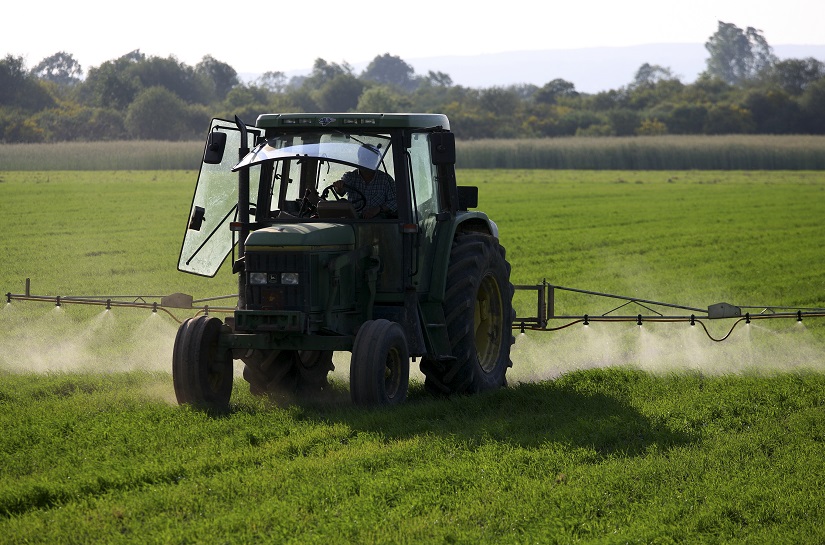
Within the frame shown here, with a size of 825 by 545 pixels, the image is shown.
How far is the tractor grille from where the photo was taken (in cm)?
860

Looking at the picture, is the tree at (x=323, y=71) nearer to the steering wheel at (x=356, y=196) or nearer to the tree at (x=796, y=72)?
the tree at (x=796, y=72)

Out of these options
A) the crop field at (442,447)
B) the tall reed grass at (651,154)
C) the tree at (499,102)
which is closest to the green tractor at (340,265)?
the crop field at (442,447)

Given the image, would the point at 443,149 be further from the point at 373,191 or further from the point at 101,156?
the point at 101,156

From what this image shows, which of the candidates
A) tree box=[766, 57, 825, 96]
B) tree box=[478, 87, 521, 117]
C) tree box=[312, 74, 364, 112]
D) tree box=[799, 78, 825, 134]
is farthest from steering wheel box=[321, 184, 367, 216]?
tree box=[766, 57, 825, 96]

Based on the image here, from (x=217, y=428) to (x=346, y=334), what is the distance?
4.75ft

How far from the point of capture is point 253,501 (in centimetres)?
634

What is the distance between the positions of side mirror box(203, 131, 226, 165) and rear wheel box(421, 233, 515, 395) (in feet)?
6.80

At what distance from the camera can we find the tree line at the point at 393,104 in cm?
6638

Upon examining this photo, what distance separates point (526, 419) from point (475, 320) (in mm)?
1946

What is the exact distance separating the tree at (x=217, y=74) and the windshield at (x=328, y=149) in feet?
351

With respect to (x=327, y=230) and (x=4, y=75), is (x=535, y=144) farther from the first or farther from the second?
(x=327, y=230)

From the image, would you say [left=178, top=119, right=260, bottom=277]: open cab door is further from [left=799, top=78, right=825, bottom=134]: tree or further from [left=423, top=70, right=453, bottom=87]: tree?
[left=423, top=70, right=453, bottom=87]: tree

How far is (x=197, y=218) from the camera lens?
32.1ft

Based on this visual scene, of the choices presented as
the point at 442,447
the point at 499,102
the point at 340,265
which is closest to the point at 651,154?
the point at 499,102
